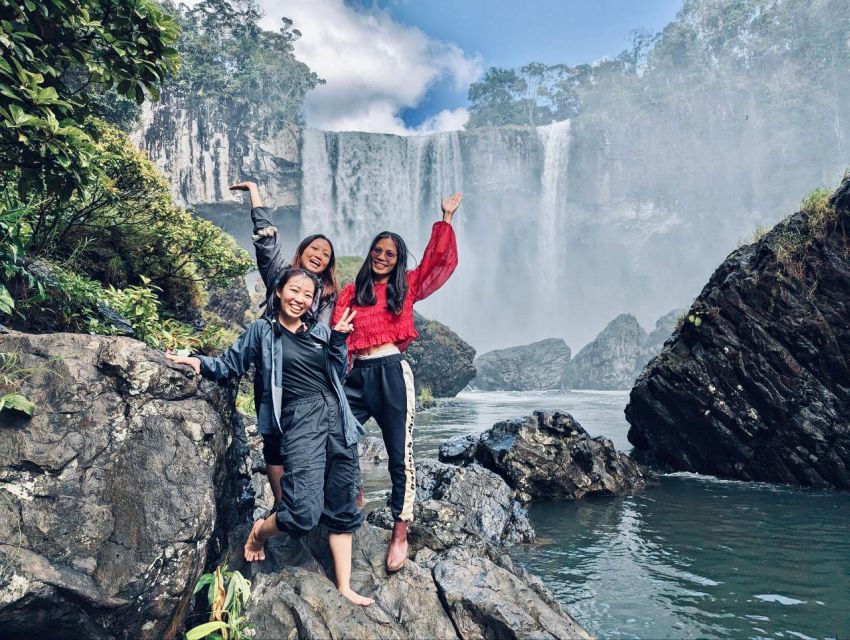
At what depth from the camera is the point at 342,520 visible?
3154mm

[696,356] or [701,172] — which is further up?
[701,172]

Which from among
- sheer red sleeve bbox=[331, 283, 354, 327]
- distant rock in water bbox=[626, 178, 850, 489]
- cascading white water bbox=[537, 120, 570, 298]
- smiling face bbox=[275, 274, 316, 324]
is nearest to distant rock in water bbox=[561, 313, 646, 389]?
cascading white water bbox=[537, 120, 570, 298]

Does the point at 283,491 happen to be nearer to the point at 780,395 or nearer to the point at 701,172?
the point at 780,395

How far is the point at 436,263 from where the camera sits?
3.87 metres

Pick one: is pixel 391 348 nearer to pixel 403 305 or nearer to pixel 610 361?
pixel 403 305

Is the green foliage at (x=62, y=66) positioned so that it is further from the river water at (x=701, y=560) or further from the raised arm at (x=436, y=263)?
the river water at (x=701, y=560)

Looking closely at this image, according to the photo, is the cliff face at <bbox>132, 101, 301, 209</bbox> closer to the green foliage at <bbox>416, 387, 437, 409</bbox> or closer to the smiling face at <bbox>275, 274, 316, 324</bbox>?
the green foliage at <bbox>416, 387, 437, 409</bbox>

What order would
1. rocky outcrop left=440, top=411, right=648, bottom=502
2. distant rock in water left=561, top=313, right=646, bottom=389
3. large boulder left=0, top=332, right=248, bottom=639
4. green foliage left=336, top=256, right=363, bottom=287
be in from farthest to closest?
distant rock in water left=561, top=313, right=646, bottom=389
green foliage left=336, top=256, right=363, bottom=287
rocky outcrop left=440, top=411, right=648, bottom=502
large boulder left=0, top=332, right=248, bottom=639

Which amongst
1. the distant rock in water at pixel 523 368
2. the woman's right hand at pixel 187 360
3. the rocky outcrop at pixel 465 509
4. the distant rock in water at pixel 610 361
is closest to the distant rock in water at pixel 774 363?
the rocky outcrop at pixel 465 509

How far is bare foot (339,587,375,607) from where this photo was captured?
297 centimetres

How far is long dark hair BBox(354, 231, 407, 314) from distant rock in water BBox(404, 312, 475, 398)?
76.7 ft

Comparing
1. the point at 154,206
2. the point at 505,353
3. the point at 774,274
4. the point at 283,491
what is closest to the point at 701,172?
the point at 505,353

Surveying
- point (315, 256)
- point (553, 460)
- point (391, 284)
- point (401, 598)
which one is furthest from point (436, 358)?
point (401, 598)

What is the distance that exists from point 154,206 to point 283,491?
24.4 feet
